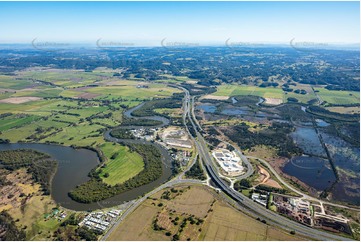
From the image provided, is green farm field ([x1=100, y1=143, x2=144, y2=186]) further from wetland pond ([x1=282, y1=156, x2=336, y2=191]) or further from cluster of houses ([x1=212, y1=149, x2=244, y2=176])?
wetland pond ([x1=282, y1=156, x2=336, y2=191])

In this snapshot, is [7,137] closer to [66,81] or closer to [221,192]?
[221,192]

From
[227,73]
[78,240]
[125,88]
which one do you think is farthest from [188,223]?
[227,73]

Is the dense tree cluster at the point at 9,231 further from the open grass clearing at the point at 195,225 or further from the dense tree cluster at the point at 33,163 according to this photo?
the open grass clearing at the point at 195,225

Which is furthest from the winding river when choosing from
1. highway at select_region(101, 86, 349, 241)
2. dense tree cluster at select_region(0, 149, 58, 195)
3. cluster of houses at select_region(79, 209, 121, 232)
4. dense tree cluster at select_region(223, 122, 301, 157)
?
dense tree cluster at select_region(223, 122, 301, 157)

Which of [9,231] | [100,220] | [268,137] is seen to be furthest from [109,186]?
[268,137]

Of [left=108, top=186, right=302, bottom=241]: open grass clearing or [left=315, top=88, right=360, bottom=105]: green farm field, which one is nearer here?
[left=108, top=186, right=302, bottom=241]: open grass clearing

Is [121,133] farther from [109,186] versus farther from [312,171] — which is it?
[312,171]

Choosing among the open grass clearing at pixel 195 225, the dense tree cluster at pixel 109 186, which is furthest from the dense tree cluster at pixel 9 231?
the open grass clearing at pixel 195 225
